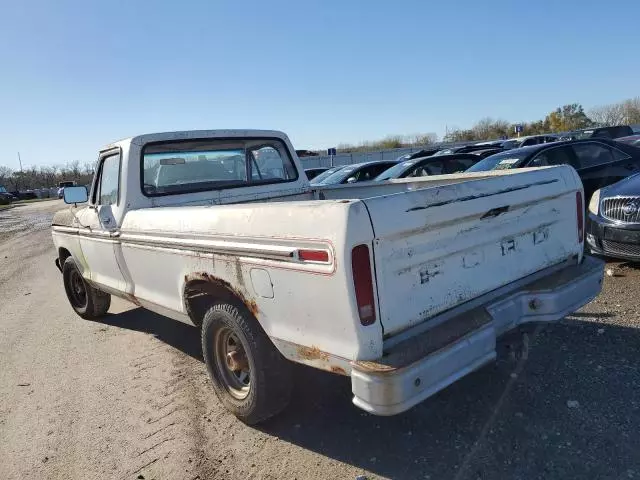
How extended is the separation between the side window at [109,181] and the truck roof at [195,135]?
0.49 ft

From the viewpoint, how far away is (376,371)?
2.38 m

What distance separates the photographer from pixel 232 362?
353 centimetres

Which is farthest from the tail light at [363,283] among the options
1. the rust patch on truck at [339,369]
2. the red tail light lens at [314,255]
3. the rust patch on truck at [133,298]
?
the rust patch on truck at [133,298]

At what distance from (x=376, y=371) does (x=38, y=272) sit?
10.5 metres

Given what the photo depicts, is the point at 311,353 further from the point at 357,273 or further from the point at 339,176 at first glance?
the point at 339,176

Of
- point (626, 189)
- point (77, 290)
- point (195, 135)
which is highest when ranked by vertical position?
point (195, 135)

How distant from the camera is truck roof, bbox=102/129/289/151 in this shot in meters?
4.63

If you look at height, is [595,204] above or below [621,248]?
above

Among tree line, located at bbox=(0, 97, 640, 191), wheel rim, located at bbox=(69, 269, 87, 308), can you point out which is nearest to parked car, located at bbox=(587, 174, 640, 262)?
wheel rim, located at bbox=(69, 269, 87, 308)

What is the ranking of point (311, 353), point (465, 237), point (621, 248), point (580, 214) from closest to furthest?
point (311, 353), point (465, 237), point (580, 214), point (621, 248)

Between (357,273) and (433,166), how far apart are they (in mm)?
9391

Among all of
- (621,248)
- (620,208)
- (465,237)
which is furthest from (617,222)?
(465,237)

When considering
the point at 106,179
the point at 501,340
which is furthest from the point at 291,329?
the point at 106,179

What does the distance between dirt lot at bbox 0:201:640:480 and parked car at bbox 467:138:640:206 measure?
345cm
